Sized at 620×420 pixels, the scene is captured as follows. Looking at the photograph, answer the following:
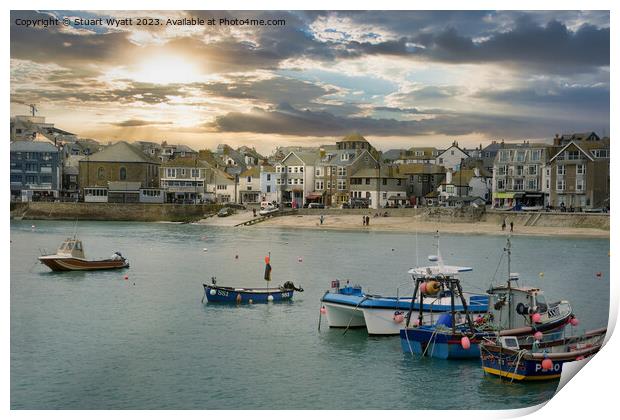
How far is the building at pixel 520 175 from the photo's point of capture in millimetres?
38844

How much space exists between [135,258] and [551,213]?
740 inches

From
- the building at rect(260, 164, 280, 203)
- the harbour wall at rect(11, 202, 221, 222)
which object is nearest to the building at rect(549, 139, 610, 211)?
the building at rect(260, 164, 280, 203)

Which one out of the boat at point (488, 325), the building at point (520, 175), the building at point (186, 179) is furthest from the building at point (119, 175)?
the boat at point (488, 325)

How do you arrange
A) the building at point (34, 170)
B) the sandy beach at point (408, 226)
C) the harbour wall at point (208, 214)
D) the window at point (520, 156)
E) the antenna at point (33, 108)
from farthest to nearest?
the window at point (520, 156) → the harbour wall at point (208, 214) → the sandy beach at point (408, 226) → the building at point (34, 170) → the antenna at point (33, 108)

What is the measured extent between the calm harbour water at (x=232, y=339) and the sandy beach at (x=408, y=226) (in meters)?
5.18

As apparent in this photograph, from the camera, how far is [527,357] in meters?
12.5

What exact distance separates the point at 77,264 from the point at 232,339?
10.4 m

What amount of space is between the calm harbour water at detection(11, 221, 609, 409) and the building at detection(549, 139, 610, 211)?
439 centimetres

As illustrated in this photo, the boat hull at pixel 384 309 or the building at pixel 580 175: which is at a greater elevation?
the building at pixel 580 175

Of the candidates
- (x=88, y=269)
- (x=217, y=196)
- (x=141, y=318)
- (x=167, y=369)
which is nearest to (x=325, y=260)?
(x=88, y=269)

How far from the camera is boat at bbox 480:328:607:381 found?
12547 mm

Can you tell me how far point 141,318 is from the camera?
17.1 metres

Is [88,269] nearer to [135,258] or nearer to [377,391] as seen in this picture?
[135,258]

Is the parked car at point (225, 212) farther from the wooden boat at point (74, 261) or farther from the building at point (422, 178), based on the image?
the wooden boat at point (74, 261)
